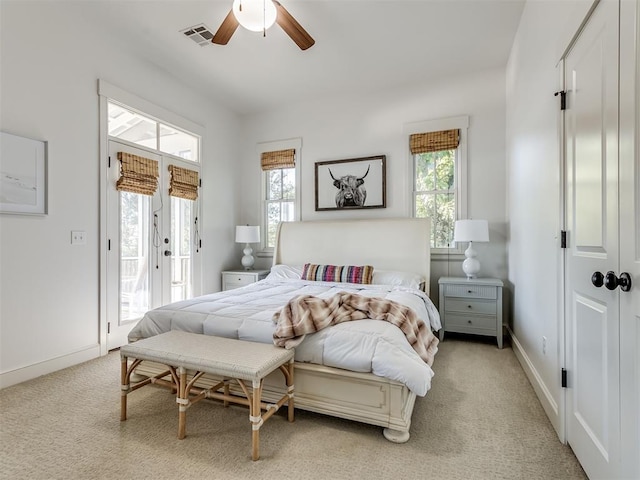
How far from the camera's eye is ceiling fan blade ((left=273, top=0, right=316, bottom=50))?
2.39 m

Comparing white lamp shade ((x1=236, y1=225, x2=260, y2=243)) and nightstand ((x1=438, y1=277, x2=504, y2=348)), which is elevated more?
white lamp shade ((x1=236, y1=225, x2=260, y2=243))

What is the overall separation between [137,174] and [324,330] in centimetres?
274

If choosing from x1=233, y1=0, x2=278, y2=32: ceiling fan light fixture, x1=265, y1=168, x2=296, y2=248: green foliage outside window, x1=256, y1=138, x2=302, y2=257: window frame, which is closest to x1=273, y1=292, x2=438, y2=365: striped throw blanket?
x1=233, y1=0, x2=278, y2=32: ceiling fan light fixture

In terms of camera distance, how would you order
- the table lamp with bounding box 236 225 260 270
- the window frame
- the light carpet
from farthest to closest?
the window frame < the table lamp with bounding box 236 225 260 270 < the light carpet

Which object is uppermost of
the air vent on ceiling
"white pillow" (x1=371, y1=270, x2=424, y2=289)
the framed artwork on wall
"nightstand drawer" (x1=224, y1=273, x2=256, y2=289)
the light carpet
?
the air vent on ceiling

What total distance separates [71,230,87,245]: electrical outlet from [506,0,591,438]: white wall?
3.70m

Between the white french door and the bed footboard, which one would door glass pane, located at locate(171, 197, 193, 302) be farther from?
the bed footboard

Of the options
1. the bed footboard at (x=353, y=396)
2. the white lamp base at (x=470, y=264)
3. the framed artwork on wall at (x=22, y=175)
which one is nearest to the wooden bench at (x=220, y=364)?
the bed footboard at (x=353, y=396)

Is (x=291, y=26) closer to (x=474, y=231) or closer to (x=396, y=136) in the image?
(x=396, y=136)

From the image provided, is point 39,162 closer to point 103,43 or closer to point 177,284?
point 103,43

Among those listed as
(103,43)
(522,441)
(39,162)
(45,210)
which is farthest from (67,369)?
(522,441)

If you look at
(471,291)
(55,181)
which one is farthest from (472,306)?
(55,181)

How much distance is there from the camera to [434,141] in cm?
402

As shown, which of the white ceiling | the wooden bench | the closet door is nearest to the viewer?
Answer: the closet door
